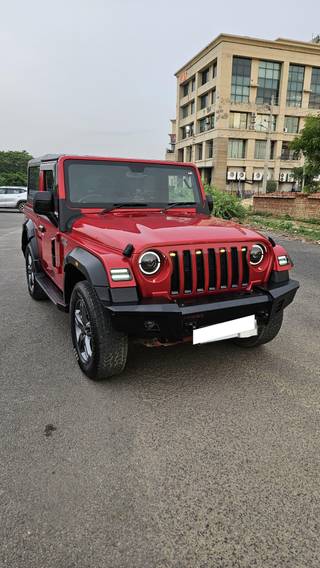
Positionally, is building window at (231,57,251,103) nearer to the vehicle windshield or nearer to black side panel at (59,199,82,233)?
the vehicle windshield

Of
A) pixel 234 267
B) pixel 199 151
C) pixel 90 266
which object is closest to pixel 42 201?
pixel 90 266

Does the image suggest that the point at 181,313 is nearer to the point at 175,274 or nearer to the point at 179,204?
the point at 175,274

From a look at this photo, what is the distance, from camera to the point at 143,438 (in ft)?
8.35

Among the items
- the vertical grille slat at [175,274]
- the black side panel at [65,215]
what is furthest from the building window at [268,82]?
the vertical grille slat at [175,274]

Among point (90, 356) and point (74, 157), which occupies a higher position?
point (74, 157)

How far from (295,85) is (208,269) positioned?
204ft

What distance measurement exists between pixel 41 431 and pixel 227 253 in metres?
1.84

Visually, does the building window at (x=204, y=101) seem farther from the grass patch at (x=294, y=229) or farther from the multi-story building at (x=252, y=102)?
the grass patch at (x=294, y=229)

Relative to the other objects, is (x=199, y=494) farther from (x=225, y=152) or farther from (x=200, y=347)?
(x=225, y=152)

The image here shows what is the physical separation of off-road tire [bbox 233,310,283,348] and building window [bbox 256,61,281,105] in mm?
57261

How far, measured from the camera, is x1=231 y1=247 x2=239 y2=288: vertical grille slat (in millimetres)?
3098

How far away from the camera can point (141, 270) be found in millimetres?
2807

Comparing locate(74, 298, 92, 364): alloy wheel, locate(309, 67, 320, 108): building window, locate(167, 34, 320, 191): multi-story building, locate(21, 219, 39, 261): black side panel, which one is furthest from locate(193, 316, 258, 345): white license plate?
locate(309, 67, 320, 108): building window

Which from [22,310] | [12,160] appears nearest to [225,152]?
[12,160]
